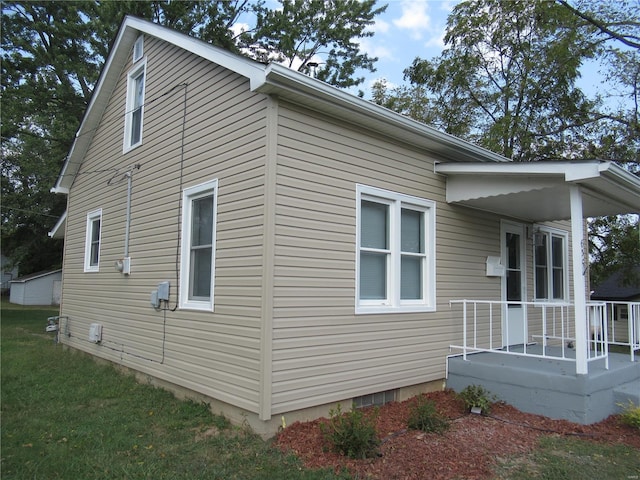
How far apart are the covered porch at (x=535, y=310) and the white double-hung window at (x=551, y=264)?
0.29 metres

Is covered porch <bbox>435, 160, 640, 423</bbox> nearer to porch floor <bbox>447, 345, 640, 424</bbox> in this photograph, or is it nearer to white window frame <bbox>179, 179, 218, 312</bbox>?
porch floor <bbox>447, 345, 640, 424</bbox>

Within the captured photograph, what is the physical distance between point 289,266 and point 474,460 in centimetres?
245

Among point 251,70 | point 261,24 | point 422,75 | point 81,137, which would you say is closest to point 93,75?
point 261,24

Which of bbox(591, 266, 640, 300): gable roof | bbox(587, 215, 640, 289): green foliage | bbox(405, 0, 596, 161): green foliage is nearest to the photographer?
bbox(405, 0, 596, 161): green foliage

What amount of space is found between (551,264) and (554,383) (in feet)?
13.4

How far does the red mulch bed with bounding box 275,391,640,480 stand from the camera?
3.95 metres

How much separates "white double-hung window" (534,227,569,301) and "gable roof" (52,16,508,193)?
2.16 meters

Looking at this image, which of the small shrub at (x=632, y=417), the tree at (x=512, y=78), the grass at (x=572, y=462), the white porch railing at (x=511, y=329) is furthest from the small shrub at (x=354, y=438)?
the tree at (x=512, y=78)

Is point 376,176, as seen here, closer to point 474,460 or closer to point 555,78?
point 474,460

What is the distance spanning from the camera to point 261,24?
62.4 ft

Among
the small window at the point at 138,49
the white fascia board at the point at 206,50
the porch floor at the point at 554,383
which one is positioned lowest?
the porch floor at the point at 554,383

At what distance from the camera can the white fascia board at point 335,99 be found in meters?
4.55

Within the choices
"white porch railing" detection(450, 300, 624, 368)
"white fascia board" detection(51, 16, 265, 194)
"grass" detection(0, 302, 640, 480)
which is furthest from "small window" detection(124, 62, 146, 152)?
"white porch railing" detection(450, 300, 624, 368)

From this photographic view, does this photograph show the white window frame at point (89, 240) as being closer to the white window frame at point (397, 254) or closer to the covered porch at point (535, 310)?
the white window frame at point (397, 254)
